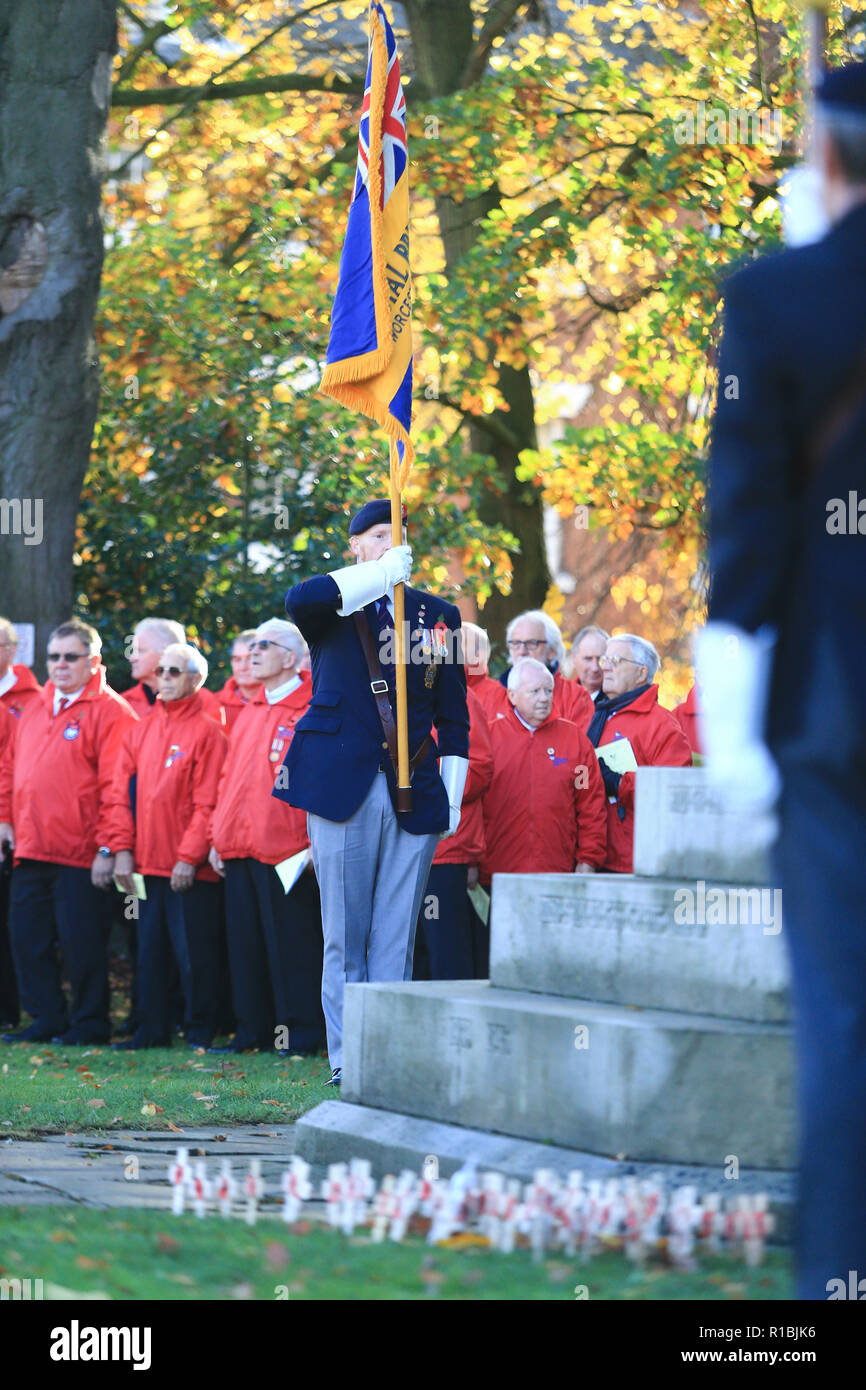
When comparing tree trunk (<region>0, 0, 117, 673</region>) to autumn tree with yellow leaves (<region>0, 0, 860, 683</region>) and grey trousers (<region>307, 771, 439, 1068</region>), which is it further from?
grey trousers (<region>307, 771, 439, 1068</region>)

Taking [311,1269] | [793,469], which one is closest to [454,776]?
[311,1269]

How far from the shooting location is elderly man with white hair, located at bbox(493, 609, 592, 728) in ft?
37.7

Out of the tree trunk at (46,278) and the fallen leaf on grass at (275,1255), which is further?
the tree trunk at (46,278)

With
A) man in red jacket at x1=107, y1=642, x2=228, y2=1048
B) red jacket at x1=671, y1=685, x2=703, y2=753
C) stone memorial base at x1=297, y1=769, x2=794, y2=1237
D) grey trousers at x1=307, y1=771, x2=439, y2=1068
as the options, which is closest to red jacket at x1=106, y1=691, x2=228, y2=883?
man in red jacket at x1=107, y1=642, x2=228, y2=1048

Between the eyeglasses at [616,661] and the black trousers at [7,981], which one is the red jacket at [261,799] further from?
the black trousers at [7,981]

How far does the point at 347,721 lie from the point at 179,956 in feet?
11.7

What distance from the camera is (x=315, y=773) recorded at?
8.12 metres

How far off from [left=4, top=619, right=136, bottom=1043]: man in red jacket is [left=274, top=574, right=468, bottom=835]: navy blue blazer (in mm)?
3447

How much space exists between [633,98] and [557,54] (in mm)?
2014

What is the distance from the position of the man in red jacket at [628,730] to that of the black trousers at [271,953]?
5.56 ft

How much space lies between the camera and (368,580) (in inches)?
318

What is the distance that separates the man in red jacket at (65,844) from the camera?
1148 centimetres

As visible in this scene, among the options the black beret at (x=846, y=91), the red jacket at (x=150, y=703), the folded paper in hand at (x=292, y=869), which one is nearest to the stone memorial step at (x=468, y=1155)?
the black beret at (x=846, y=91)
